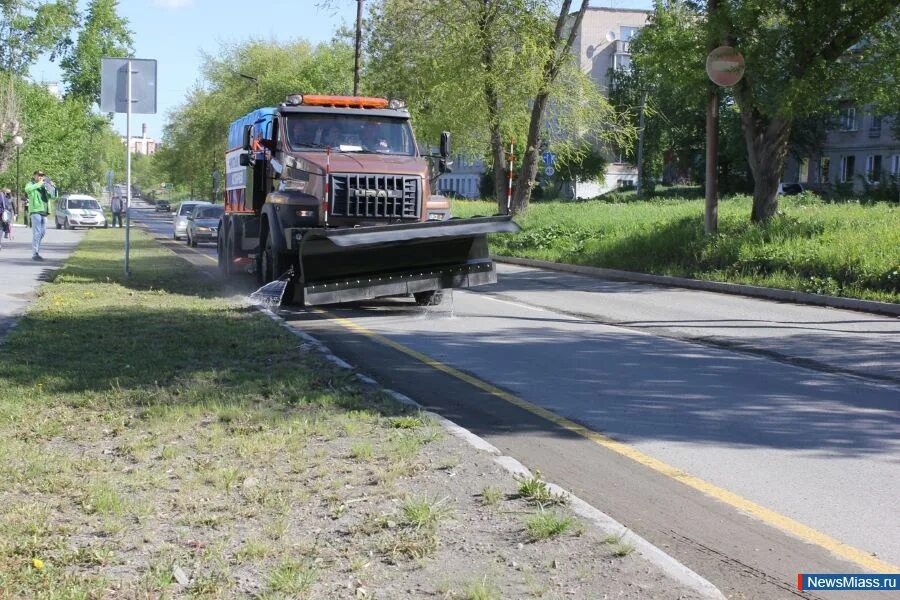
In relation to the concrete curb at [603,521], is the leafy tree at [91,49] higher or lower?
higher

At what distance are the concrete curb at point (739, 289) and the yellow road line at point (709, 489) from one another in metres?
8.61

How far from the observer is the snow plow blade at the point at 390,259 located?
12.3m

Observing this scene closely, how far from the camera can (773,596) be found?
4047 millimetres

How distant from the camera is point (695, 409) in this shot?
25.2 feet

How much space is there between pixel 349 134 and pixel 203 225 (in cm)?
2273

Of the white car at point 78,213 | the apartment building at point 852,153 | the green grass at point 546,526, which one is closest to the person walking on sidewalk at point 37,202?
the green grass at point 546,526

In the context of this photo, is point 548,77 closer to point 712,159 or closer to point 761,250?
point 712,159

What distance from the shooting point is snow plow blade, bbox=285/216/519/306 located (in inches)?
484

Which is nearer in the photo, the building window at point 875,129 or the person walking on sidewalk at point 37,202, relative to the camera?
the person walking on sidewalk at point 37,202

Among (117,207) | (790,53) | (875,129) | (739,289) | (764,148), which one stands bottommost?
(739,289)

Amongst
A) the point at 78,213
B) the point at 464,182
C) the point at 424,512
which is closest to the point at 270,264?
the point at 424,512

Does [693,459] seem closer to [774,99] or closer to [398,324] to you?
[398,324]

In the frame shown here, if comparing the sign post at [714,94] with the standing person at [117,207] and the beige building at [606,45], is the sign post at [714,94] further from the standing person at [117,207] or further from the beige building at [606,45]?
the beige building at [606,45]

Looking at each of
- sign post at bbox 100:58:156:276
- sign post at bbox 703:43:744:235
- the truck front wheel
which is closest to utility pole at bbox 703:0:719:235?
sign post at bbox 703:43:744:235
